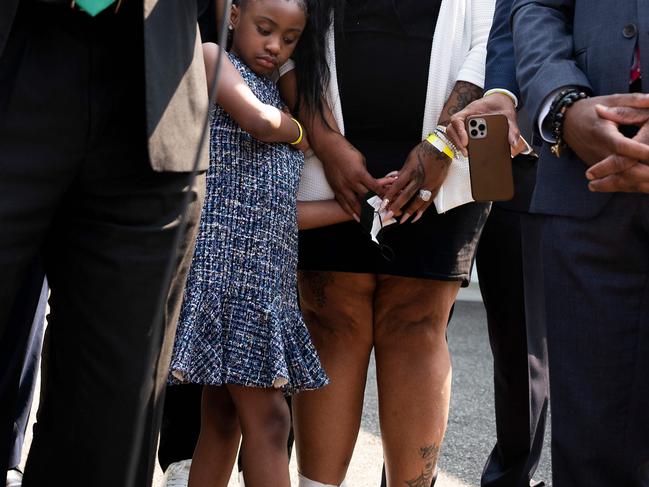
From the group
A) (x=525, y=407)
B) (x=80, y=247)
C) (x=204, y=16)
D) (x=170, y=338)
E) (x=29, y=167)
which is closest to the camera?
(x=29, y=167)

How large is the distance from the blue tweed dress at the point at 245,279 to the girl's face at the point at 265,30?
0.04 metres

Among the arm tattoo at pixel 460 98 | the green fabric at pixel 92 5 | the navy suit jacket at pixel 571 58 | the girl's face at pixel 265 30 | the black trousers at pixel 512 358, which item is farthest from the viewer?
the black trousers at pixel 512 358

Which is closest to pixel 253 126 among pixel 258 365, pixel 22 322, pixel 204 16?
pixel 204 16

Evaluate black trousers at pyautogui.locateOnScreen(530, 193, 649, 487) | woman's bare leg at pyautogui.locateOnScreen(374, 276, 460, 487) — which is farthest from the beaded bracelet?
woman's bare leg at pyautogui.locateOnScreen(374, 276, 460, 487)

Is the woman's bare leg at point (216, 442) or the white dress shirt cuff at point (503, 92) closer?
the white dress shirt cuff at point (503, 92)

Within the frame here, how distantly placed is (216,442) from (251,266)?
489 millimetres

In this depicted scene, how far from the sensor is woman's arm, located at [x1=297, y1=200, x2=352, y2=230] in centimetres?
287

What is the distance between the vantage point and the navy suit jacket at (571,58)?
2.21 m

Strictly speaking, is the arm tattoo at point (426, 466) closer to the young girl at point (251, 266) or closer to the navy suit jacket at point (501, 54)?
the young girl at point (251, 266)

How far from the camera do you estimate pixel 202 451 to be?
9.20ft

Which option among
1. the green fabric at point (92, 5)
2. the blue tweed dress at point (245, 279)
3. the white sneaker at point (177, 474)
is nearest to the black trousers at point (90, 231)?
the green fabric at point (92, 5)

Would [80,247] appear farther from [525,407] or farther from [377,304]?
[525,407]

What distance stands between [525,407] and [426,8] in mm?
1316

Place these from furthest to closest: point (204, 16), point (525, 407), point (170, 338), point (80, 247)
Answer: point (525, 407), point (204, 16), point (170, 338), point (80, 247)
